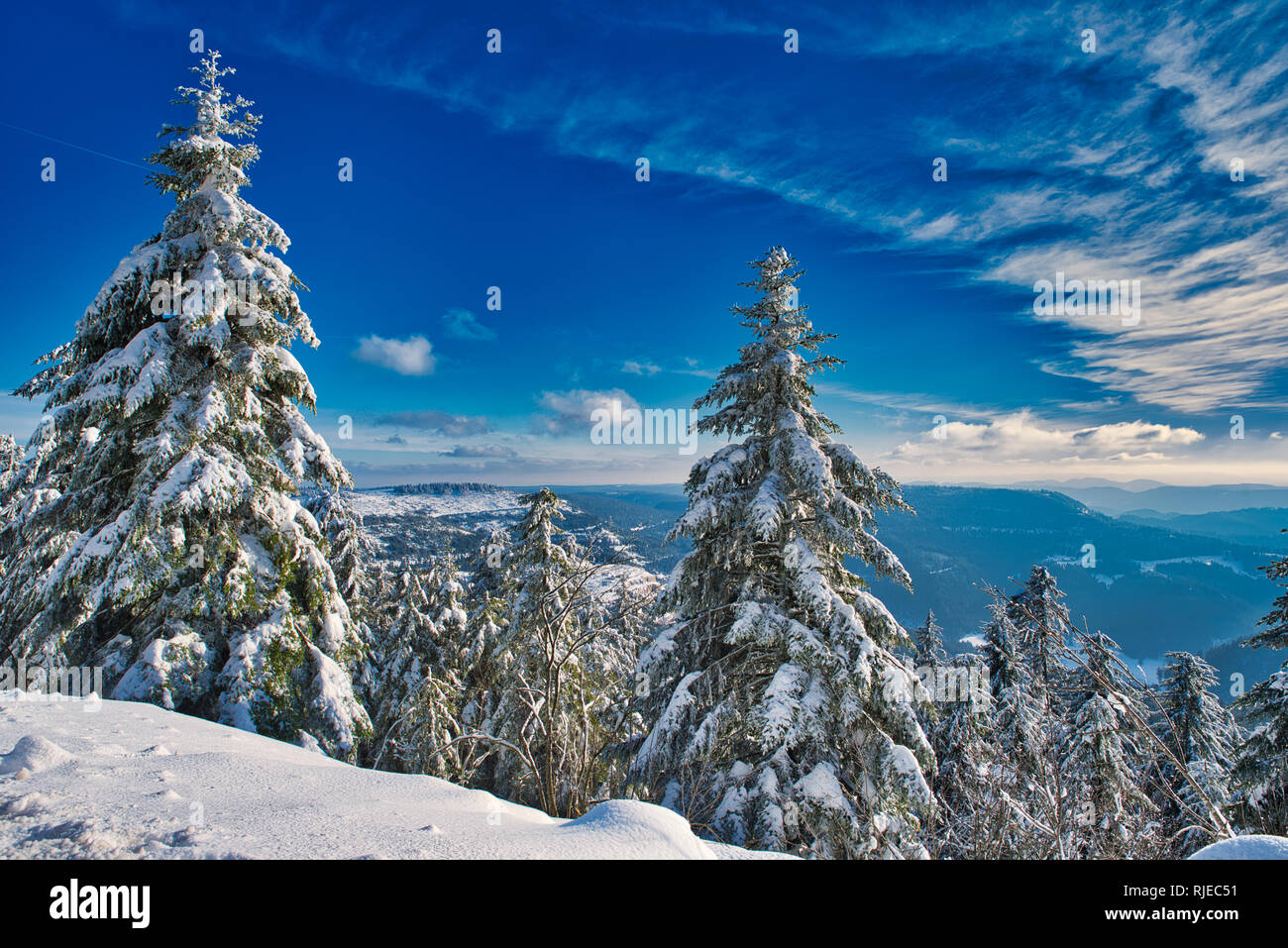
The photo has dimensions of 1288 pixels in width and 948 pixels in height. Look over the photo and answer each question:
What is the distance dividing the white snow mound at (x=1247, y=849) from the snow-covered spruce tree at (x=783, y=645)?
14.5ft

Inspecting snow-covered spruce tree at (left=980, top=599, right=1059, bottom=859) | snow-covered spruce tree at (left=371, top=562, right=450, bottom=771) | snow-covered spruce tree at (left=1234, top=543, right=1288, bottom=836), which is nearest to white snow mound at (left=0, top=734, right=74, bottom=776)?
snow-covered spruce tree at (left=980, top=599, right=1059, bottom=859)

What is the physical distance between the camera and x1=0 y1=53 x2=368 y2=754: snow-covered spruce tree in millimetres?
7133

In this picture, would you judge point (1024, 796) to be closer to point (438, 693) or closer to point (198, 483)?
point (198, 483)

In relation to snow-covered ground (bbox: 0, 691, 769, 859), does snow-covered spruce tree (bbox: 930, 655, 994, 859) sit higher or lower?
lower

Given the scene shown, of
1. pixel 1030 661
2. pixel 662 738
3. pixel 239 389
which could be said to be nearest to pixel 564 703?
pixel 662 738

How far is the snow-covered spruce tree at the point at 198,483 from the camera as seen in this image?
7.13 m

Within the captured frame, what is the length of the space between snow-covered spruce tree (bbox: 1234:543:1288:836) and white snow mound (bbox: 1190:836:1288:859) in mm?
12319

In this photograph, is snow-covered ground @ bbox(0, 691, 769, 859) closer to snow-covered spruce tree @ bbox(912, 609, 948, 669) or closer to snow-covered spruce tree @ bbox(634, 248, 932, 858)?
snow-covered spruce tree @ bbox(634, 248, 932, 858)

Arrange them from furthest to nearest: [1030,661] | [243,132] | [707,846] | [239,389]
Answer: [1030,661] < [243,132] < [239,389] < [707,846]

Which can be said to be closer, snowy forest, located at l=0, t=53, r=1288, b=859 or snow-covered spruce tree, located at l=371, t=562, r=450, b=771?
snowy forest, located at l=0, t=53, r=1288, b=859

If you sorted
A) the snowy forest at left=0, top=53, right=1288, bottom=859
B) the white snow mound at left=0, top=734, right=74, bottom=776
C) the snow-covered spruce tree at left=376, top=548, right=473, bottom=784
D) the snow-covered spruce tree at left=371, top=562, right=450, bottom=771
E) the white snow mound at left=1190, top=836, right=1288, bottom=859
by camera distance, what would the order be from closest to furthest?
the white snow mound at left=1190, top=836, right=1288, bottom=859 → the white snow mound at left=0, top=734, right=74, bottom=776 → the snowy forest at left=0, top=53, right=1288, bottom=859 → the snow-covered spruce tree at left=376, top=548, right=473, bottom=784 → the snow-covered spruce tree at left=371, top=562, right=450, bottom=771

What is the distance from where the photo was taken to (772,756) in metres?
7.80
